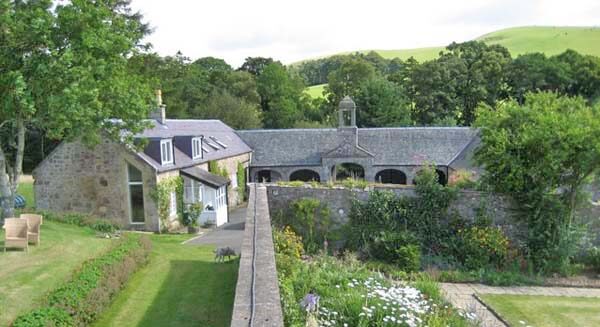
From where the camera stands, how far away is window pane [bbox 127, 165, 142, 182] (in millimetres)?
20469

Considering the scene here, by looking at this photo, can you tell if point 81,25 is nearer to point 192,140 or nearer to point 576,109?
point 192,140

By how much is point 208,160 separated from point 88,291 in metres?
17.0

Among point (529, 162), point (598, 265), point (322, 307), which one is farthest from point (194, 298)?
point (598, 265)

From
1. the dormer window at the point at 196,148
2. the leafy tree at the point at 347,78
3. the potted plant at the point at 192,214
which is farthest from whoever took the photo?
the leafy tree at the point at 347,78

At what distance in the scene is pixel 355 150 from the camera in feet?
99.2

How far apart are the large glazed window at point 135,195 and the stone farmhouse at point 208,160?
0.04 metres

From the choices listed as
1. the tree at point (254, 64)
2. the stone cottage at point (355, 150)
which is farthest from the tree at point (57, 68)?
the tree at point (254, 64)

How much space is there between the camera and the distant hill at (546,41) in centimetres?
6500

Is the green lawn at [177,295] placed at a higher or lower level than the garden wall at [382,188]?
lower

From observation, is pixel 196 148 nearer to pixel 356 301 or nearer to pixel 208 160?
pixel 208 160

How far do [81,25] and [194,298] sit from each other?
8.56m

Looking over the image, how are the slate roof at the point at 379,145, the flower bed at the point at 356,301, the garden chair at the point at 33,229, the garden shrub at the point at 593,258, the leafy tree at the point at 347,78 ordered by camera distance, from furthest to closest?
the leafy tree at the point at 347,78, the slate roof at the point at 379,145, the garden shrub at the point at 593,258, the garden chair at the point at 33,229, the flower bed at the point at 356,301

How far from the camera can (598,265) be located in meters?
14.0

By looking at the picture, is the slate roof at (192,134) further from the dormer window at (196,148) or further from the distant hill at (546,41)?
the distant hill at (546,41)
